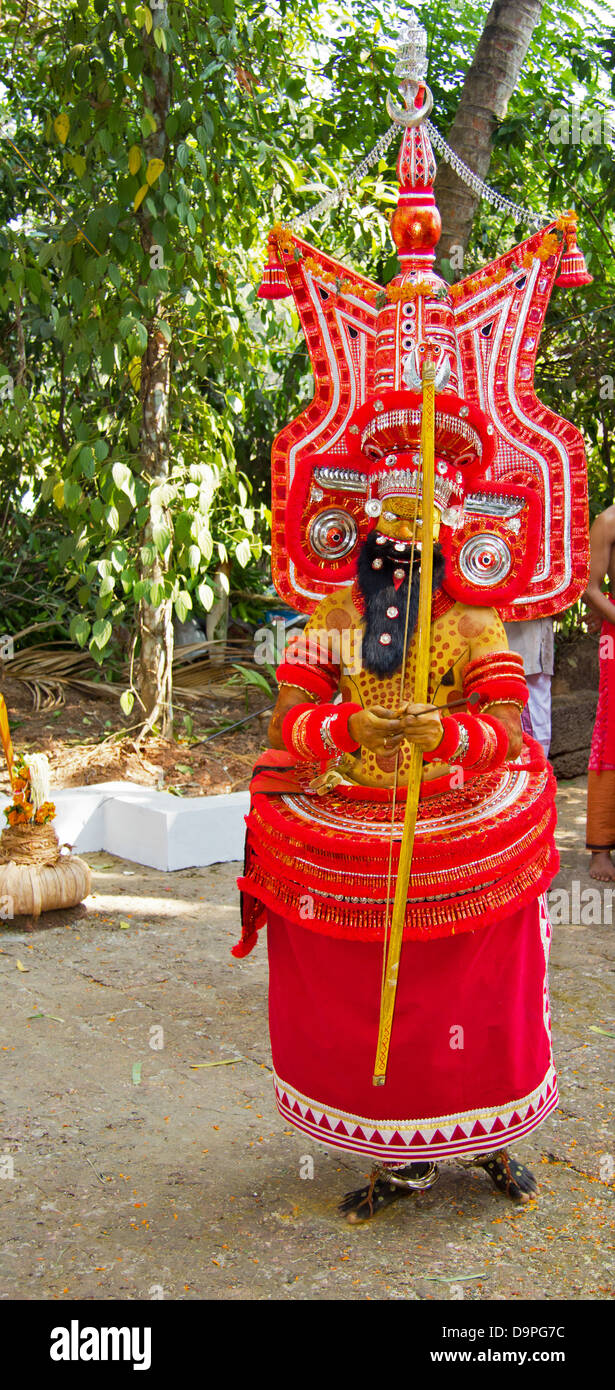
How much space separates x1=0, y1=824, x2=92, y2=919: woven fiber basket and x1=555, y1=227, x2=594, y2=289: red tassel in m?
2.98

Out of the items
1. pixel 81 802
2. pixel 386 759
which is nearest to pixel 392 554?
pixel 386 759

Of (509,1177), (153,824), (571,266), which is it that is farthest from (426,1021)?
(153,824)

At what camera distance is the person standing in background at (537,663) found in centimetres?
427

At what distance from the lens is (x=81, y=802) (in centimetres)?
571

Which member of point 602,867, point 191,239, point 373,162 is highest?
Answer: point 191,239

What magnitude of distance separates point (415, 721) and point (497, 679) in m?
0.36

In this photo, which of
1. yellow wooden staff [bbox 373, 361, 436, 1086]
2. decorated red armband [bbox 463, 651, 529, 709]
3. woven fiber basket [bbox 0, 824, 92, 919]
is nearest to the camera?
yellow wooden staff [bbox 373, 361, 436, 1086]

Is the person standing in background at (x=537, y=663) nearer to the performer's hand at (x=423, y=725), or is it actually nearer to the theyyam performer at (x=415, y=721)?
the theyyam performer at (x=415, y=721)

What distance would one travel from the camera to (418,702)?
2.39 metres

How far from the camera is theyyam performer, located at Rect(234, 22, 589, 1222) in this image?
100 inches

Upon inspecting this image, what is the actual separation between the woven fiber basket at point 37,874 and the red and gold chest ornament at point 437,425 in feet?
7.08

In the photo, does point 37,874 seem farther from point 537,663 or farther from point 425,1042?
point 425,1042

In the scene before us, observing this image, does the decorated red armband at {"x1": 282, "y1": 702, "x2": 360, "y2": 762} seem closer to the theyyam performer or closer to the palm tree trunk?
the theyyam performer

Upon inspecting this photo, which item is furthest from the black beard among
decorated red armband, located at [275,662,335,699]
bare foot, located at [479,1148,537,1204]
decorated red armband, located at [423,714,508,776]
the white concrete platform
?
the white concrete platform
